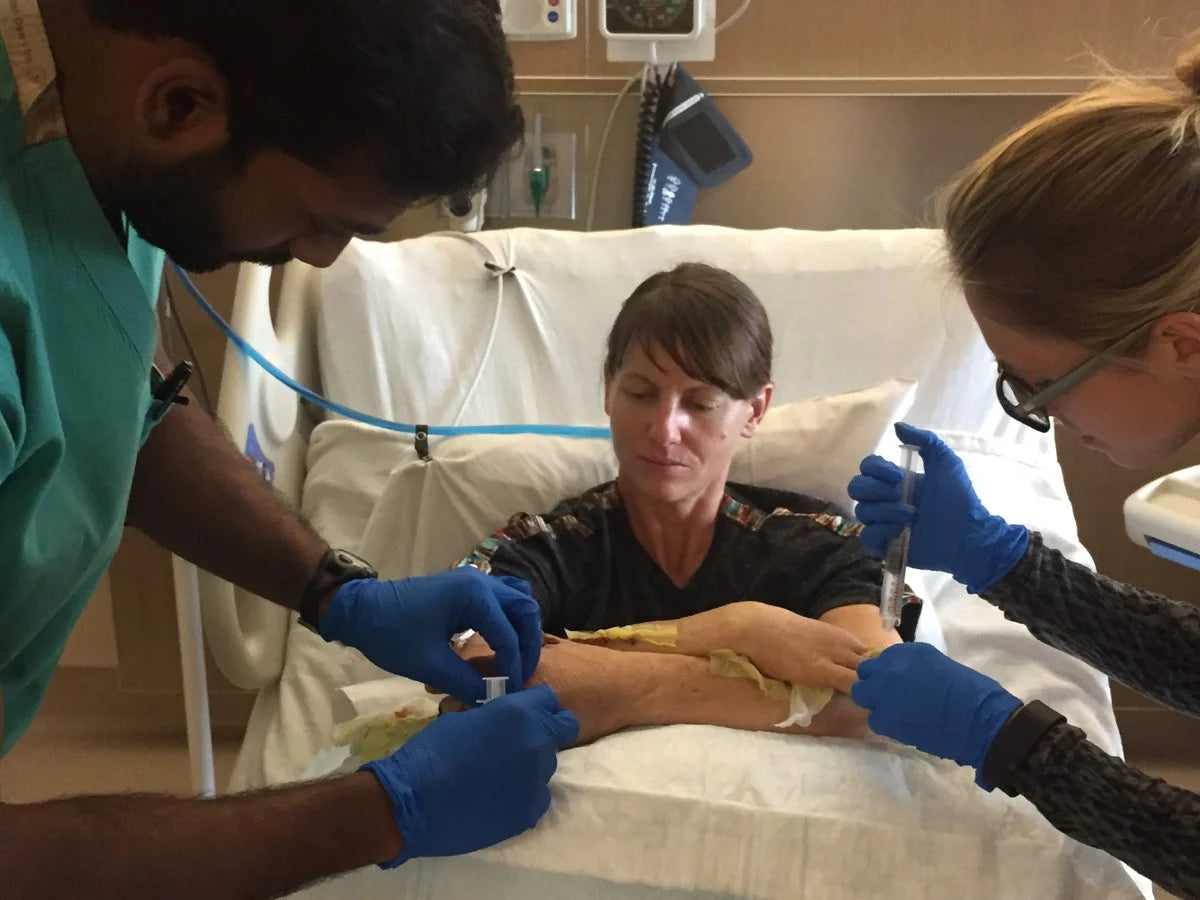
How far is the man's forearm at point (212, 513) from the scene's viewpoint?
125 centimetres

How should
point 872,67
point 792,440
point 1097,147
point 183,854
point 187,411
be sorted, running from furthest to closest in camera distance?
1. point 872,67
2. point 792,440
3. point 187,411
4. point 1097,147
5. point 183,854

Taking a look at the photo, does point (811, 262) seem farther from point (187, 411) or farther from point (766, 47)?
point (187, 411)

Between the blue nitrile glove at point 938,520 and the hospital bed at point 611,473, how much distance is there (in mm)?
141

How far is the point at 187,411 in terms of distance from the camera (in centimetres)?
129

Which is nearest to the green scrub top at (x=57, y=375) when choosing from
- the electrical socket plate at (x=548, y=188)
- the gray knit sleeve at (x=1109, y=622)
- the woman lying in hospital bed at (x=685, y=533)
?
the woman lying in hospital bed at (x=685, y=533)

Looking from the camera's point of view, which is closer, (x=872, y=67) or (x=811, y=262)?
(x=811, y=262)

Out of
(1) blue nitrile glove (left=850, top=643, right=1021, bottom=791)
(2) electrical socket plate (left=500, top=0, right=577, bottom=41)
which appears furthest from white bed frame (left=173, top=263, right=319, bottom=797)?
(1) blue nitrile glove (left=850, top=643, right=1021, bottom=791)

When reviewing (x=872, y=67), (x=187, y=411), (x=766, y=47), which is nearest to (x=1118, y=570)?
(x=872, y=67)

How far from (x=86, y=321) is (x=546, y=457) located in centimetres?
93

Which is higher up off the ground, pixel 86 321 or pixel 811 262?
pixel 86 321

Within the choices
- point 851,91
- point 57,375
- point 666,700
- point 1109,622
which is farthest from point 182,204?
point 851,91

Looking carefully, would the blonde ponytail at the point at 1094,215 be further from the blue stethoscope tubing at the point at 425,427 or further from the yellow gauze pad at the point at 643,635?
the blue stethoscope tubing at the point at 425,427

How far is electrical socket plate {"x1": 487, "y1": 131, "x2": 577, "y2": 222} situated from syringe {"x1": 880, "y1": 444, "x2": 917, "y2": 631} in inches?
44.8

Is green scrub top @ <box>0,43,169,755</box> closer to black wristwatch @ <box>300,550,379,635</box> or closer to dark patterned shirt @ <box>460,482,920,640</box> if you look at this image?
black wristwatch @ <box>300,550,379,635</box>
